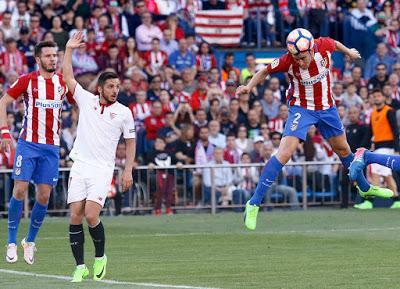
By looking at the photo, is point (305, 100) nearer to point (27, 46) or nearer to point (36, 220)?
point (36, 220)

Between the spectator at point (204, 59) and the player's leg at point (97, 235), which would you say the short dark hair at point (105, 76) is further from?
the spectator at point (204, 59)

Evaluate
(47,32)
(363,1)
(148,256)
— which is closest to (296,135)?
(148,256)

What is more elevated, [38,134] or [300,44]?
[300,44]

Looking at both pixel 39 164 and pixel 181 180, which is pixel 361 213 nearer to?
pixel 181 180

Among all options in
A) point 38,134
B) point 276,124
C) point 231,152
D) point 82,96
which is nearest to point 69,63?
point 82,96

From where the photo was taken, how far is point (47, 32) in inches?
1090

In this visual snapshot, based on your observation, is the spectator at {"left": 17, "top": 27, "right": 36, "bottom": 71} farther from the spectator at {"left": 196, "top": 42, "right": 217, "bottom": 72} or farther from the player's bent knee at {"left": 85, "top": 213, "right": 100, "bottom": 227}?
the player's bent knee at {"left": 85, "top": 213, "right": 100, "bottom": 227}

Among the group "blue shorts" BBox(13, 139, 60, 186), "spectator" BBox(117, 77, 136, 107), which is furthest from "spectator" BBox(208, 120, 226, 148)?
"blue shorts" BBox(13, 139, 60, 186)

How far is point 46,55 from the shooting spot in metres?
16.0

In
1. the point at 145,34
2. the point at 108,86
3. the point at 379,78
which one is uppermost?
the point at 145,34

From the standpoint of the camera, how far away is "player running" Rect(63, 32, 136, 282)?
13.6 m

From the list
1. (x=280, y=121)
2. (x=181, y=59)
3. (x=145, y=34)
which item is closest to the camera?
(x=280, y=121)

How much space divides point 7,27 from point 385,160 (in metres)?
13.7

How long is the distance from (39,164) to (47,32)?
464 inches
